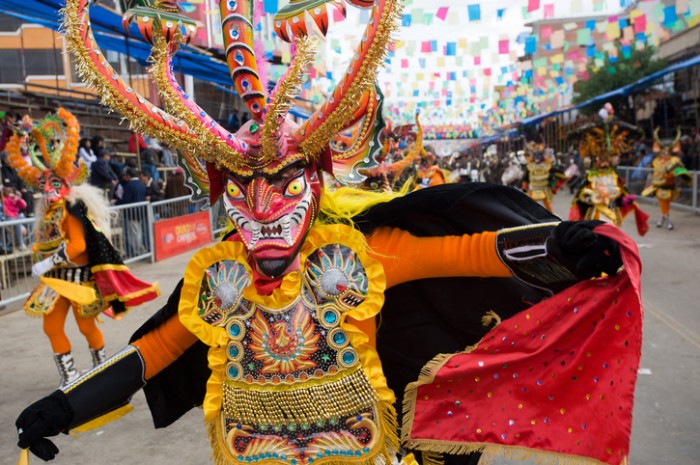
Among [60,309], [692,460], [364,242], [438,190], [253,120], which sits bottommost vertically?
[692,460]

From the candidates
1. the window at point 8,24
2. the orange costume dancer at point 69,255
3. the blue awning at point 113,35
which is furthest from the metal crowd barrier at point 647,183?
the window at point 8,24

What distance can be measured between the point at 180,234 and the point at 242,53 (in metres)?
10.4

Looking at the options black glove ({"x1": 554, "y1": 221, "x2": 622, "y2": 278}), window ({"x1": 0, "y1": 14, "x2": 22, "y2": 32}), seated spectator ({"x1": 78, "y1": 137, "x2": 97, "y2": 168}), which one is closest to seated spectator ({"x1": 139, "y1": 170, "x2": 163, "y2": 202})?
seated spectator ({"x1": 78, "y1": 137, "x2": 97, "y2": 168})

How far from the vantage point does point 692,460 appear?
353 centimetres

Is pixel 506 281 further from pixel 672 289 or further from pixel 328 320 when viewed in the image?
pixel 672 289

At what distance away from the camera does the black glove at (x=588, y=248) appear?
6.01ft

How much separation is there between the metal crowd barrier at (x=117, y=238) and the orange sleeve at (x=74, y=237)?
678 millimetres

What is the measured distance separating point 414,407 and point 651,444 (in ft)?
7.05

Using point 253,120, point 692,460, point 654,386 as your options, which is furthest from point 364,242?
point 654,386

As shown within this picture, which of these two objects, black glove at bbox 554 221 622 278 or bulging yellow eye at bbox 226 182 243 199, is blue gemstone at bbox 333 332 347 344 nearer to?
bulging yellow eye at bbox 226 182 243 199

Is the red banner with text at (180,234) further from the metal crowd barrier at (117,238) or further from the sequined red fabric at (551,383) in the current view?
the sequined red fabric at (551,383)

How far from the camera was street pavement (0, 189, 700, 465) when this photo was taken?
386cm

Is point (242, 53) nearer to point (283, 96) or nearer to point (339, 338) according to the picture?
point (283, 96)

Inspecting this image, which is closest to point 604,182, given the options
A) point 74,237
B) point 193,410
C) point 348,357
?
point 193,410
